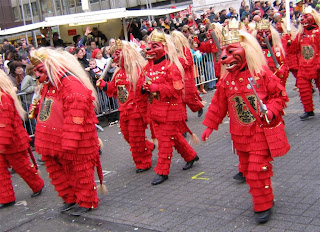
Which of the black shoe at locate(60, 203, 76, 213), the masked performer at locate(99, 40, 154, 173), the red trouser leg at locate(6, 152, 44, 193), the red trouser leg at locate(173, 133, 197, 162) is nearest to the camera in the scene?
the black shoe at locate(60, 203, 76, 213)

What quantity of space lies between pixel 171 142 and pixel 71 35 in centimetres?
1149

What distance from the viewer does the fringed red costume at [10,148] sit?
6.05 m

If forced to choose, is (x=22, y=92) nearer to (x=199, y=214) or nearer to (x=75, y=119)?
(x=75, y=119)

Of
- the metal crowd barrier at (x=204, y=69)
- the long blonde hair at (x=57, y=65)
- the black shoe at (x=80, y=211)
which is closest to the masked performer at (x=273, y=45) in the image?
the long blonde hair at (x=57, y=65)

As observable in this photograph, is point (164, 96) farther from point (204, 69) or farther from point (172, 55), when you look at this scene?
point (204, 69)

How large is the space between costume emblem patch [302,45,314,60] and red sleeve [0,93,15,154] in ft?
18.0

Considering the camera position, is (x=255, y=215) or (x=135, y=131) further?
(x=135, y=131)

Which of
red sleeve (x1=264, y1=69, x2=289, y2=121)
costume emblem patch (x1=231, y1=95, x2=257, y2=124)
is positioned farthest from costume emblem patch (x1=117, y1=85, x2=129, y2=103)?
red sleeve (x1=264, y1=69, x2=289, y2=121)

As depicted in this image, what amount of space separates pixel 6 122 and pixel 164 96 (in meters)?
2.26

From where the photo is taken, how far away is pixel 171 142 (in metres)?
6.38

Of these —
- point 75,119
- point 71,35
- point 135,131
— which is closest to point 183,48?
point 135,131

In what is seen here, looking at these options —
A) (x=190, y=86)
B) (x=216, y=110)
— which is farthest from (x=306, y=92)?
(x=216, y=110)

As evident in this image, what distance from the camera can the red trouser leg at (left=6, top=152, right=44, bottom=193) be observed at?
20.7ft

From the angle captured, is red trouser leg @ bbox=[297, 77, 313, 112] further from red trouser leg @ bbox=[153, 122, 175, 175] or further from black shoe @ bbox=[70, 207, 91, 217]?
black shoe @ bbox=[70, 207, 91, 217]
